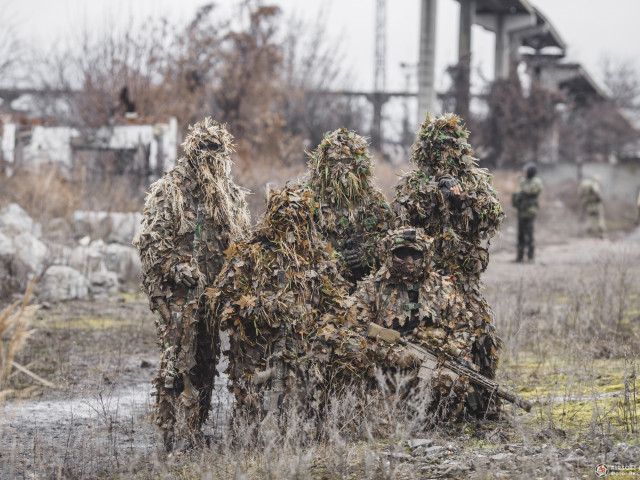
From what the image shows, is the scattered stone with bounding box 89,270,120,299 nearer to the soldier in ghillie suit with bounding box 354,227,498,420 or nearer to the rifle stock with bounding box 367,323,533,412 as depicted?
the soldier in ghillie suit with bounding box 354,227,498,420

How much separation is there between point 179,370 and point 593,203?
18752mm

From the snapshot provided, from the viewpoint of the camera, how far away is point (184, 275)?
5316 millimetres

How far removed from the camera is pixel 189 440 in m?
5.34

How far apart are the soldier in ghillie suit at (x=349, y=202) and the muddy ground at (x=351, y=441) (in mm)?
1261

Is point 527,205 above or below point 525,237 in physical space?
above

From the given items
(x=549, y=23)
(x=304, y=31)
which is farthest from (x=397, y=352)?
(x=549, y=23)

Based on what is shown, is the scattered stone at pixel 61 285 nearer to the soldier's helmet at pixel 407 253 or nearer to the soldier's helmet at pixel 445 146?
the soldier's helmet at pixel 445 146

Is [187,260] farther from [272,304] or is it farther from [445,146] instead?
[445,146]

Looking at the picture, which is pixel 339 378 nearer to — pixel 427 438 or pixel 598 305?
pixel 427 438

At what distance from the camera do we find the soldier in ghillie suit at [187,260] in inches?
211

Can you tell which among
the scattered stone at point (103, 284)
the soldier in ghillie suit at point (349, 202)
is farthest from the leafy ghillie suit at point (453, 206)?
the scattered stone at point (103, 284)

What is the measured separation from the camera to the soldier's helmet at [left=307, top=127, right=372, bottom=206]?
5992 millimetres

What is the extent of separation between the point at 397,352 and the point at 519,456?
1.02 m

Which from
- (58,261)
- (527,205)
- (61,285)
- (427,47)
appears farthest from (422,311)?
(427,47)
